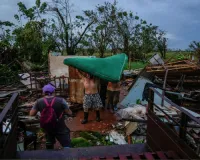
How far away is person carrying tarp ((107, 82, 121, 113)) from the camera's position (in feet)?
28.0

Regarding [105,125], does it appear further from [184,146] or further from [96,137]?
[184,146]

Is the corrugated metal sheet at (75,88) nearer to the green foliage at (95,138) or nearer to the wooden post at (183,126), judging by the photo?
the green foliage at (95,138)

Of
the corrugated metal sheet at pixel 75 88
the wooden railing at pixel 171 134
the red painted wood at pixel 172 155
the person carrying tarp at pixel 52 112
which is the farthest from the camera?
the corrugated metal sheet at pixel 75 88

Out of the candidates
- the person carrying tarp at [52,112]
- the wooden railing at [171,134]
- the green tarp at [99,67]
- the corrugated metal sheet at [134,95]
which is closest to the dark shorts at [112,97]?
the corrugated metal sheet at [134,95]

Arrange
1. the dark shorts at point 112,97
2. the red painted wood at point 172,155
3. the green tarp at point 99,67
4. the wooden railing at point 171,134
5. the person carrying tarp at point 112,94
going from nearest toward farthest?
the wooden railing at point 171,134 < the red painted wood at point 172,155 < the green tarp at point 99,67 < the person carrying tarp at point 112,94 < the dark shorts at point 112,97

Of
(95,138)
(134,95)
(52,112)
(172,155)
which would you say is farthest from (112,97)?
(172,155)

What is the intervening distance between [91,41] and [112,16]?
9.78 feet

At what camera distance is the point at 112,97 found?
8758 mm

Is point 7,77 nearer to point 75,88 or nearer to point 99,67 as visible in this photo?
point 75,88

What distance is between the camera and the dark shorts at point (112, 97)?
340 inches

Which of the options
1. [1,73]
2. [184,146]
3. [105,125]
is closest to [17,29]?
[1,73]

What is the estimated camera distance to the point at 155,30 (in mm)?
26078

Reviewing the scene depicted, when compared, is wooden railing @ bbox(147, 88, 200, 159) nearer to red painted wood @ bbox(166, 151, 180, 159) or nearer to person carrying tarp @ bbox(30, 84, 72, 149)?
red painted wood @ bbox(166, 151, 180, 159)

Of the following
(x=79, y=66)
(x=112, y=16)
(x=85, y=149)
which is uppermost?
(x=112, y=16)
